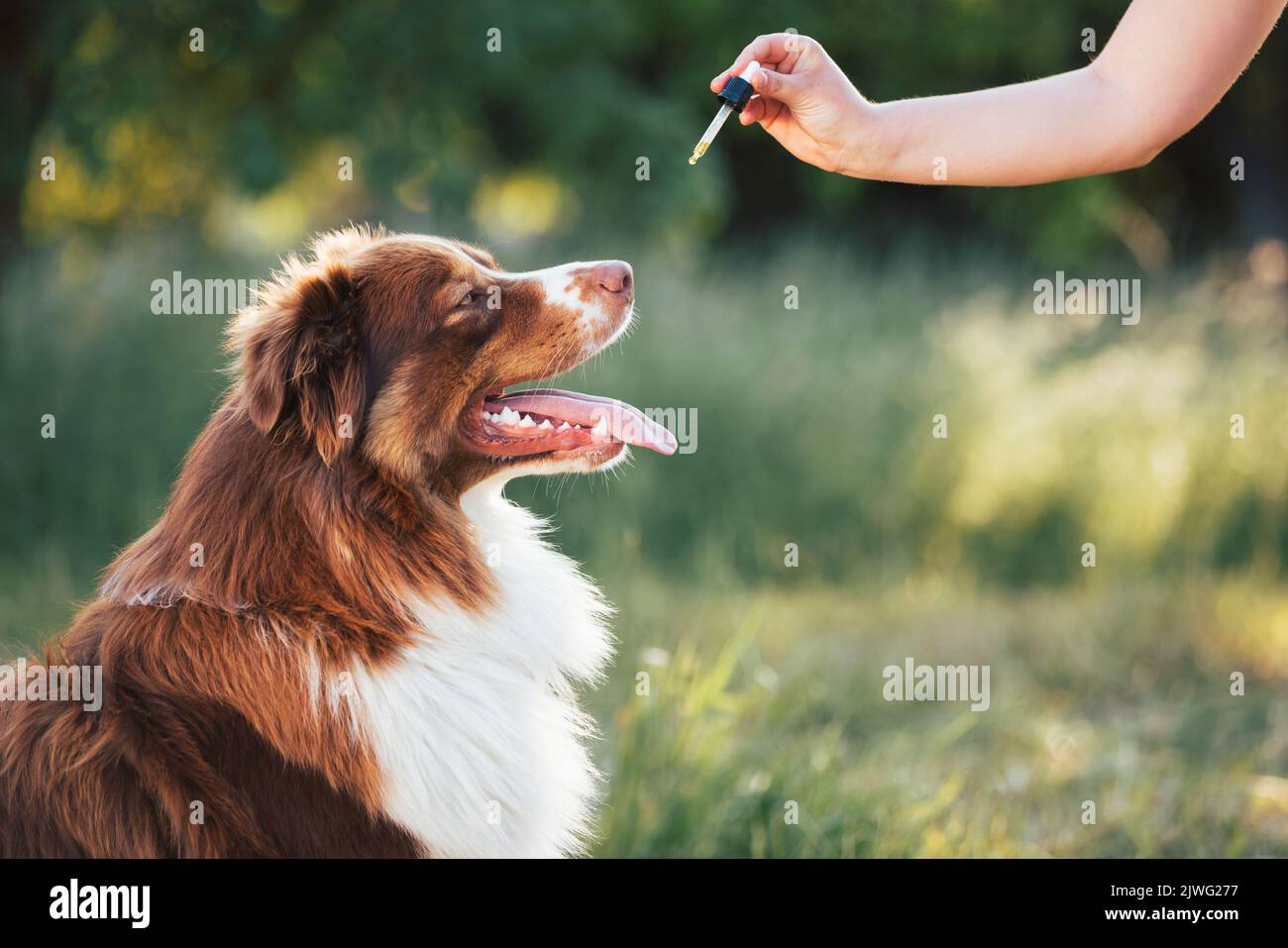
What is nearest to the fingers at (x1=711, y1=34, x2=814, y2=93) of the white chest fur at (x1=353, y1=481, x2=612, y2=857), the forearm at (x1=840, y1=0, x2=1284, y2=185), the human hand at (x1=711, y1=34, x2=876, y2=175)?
the human hand at (x1=711, y1=34, x2=876, y2=175)

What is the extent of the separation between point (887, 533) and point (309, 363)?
6.22m

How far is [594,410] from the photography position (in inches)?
142

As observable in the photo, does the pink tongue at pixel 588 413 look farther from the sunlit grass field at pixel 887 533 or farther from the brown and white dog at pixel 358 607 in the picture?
the sunlit grass field at pixel 887 533

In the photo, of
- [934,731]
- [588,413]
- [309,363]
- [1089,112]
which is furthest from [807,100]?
[934,731]

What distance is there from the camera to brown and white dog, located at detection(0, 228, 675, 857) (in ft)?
9.23

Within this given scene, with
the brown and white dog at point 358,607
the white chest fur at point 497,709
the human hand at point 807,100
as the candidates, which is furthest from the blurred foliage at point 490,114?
the human hand at point 807,100

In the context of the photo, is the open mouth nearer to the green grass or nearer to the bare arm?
the bare arm

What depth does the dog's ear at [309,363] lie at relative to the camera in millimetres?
3080

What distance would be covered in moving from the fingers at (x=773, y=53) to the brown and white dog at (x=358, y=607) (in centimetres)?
68

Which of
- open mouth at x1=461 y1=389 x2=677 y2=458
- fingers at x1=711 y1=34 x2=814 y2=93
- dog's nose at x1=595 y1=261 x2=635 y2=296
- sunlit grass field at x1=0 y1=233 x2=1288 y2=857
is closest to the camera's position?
fingers at x1=711 y1=34 x2=814 y2=93

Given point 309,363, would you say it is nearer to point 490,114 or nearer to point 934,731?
point 934,731

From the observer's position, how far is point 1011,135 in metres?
3.24
